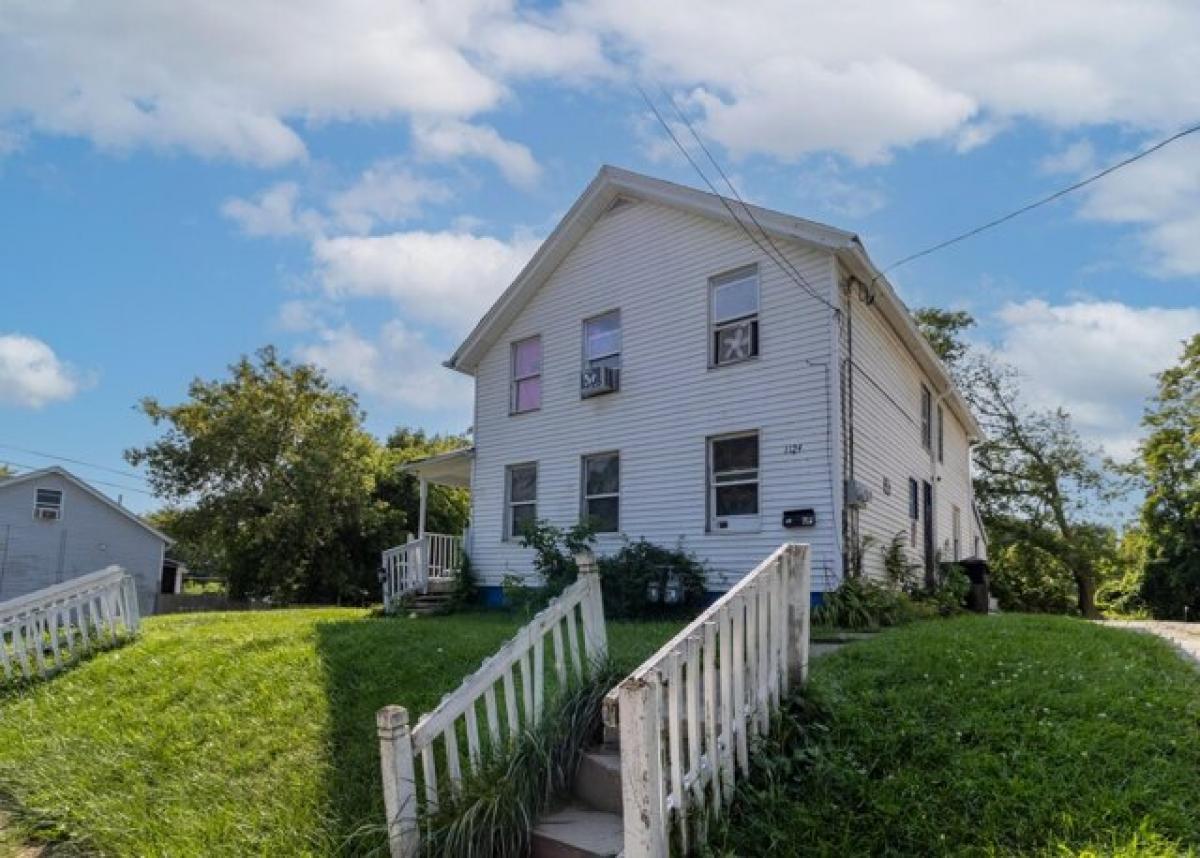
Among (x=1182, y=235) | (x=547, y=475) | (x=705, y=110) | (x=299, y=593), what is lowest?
(x=299, y=593)

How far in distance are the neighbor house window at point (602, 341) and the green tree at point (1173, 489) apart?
2079 cm

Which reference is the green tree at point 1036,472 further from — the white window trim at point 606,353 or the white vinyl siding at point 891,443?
the white window trim at point 606,353

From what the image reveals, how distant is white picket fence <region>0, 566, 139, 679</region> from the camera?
24.3 ft

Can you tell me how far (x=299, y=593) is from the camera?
26.2 metres

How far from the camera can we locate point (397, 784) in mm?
3264

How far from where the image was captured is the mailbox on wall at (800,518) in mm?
10039

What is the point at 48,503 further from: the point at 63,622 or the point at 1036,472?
the point at 1036,472

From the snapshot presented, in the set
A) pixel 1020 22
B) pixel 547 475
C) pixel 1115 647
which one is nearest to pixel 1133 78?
pixel 1020 22

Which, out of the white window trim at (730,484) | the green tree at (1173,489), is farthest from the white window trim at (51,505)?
the green tree at (1173,489)

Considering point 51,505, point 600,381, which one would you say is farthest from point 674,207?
point 51,505

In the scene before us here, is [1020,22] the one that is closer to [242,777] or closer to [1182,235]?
[1182,235]

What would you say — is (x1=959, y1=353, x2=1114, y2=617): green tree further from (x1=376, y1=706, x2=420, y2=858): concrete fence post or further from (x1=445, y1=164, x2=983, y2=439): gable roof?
(x1=376, y1=706, x2=420, y2=858): concrete fence post

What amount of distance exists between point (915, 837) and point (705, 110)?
6.89m

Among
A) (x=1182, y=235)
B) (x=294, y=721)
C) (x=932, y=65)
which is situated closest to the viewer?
(x=294, y=721)
